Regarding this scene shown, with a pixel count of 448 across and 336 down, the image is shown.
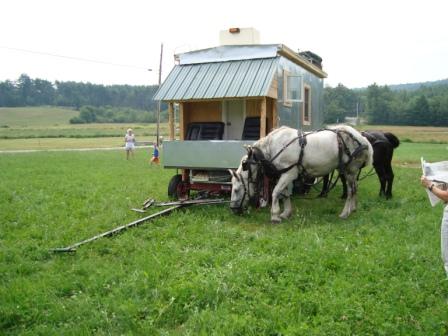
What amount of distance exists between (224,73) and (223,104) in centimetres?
189

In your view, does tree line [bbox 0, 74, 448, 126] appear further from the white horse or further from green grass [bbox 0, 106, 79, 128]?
the white horse

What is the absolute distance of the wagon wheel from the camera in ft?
32.7

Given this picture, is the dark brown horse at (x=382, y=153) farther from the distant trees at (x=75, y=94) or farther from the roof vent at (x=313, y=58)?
the distant trees at (x=75, y=94)

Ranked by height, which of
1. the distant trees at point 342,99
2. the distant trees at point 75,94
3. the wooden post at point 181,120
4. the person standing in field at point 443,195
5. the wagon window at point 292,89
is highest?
the distant trees at point 75,94

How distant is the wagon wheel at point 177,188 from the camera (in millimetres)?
9953

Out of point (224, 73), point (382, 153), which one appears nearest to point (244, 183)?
point (224, 73)

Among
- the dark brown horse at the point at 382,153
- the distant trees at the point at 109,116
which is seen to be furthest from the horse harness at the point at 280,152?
the distant trees at the point at 109,116

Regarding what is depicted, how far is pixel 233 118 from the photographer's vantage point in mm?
11656

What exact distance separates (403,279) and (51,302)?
399 cm

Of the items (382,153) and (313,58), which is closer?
(382,153)

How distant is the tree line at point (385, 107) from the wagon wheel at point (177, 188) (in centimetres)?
5448

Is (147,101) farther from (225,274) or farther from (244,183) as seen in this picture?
(225,274)

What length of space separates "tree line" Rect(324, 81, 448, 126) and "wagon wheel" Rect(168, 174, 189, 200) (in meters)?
54.5

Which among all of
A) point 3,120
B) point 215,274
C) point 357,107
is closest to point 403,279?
point 215,274
